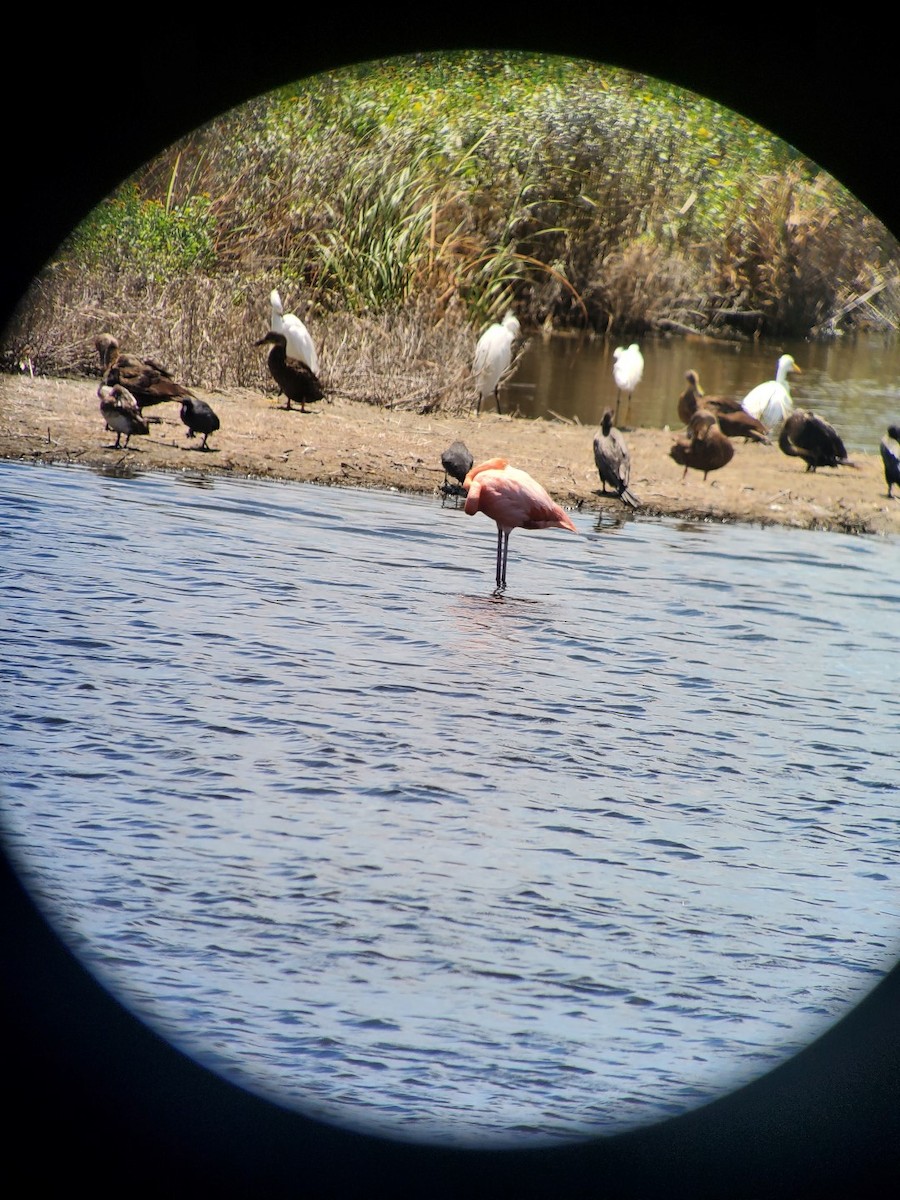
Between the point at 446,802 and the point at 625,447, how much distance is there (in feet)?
19.9

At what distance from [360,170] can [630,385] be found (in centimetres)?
419

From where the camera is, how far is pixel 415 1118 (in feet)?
10.5

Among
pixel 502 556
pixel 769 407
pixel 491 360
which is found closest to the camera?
pixel 502 556

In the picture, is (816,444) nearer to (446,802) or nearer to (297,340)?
(297,340)

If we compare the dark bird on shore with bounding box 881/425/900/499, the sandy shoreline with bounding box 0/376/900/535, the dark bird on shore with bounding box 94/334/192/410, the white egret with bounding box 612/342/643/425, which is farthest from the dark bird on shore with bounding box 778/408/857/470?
the dark bird on shore with bounding box 94/334/192/410

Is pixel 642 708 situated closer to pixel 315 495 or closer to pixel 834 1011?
pixel 834 1011

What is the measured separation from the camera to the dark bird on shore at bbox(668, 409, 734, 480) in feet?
37.2

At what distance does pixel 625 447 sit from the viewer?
35.9ft

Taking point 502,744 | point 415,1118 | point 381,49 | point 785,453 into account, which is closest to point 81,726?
point 502,744

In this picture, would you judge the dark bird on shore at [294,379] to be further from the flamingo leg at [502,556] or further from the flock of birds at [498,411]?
the flamingo leg at [502,556]

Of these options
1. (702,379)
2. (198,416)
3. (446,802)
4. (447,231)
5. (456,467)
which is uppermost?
(447,231)

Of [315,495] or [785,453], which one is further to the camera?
[785,453]

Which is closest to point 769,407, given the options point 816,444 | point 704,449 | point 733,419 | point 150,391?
point 733,419

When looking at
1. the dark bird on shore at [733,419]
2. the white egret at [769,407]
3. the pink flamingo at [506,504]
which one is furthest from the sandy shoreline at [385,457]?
the pink flamingo at [506,504]
